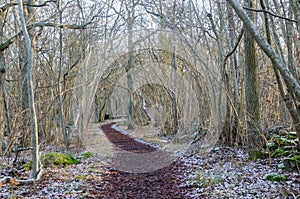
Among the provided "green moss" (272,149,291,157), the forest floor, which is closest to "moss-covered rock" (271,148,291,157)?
"green moss" (272,149,291,157)

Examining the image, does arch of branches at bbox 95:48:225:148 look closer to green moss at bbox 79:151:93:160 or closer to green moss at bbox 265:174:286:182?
green moss at bbox 265:174:286:182

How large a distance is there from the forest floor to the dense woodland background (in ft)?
2.32

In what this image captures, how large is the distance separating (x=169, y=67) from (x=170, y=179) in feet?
17.3

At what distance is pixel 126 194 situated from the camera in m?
4.29

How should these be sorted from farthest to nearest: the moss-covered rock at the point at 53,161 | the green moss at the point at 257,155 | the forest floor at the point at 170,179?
the moss-covered rock at the point at 53,161 < the green moss at the point at 257,155 < the forest floor at the point at 170,179

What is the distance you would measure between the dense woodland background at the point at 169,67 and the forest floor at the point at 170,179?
27.8 inches

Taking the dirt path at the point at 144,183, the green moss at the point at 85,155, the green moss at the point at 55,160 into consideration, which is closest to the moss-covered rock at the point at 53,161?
the green moss at the point at 55,160

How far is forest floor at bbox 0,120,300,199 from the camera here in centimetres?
388

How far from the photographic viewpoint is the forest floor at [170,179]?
3.88 meters

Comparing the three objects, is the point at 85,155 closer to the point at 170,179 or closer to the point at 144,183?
the point at 144,183

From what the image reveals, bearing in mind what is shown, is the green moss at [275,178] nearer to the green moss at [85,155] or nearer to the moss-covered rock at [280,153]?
the moss-covered rock at [280,153]

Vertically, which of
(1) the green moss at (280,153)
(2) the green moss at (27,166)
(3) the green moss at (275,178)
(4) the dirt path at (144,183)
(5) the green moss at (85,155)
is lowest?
(4) the dirt path at (144,183)

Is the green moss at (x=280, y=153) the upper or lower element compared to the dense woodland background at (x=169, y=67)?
lower

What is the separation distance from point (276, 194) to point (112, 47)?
6973 millimetres
